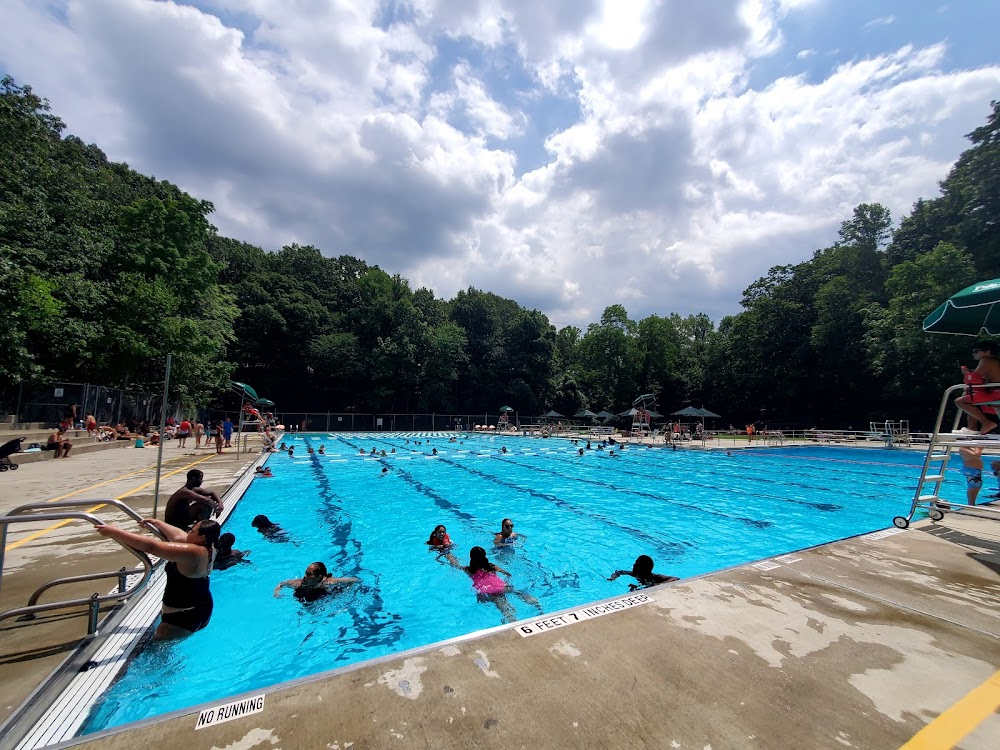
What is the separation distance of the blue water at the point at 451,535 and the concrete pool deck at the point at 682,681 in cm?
168

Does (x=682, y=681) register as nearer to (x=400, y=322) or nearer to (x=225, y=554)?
(x=225, y=554)

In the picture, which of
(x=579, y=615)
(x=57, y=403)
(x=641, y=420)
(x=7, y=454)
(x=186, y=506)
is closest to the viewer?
(x=579, y=615)

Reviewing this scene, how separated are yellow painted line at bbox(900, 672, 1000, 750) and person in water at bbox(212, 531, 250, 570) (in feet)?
25.8

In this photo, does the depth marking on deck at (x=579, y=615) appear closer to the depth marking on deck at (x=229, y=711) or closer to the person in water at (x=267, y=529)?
the depth marking on deck at (x=229, y=711)

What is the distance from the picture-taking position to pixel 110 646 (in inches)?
134

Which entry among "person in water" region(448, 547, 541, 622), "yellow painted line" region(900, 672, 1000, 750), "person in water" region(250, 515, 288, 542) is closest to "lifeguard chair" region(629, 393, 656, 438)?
"person in water" region(448, 547, 541, 622)

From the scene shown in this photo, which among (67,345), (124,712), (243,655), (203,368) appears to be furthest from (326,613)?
(203,368)

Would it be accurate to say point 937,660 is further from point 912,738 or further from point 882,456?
point 882,456

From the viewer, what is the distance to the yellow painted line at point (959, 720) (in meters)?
2.11

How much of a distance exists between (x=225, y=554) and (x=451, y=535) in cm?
443

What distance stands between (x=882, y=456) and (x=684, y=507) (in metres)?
19.3

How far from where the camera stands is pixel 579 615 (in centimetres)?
355

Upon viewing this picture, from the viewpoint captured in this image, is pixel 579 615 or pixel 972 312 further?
pixel 972 312

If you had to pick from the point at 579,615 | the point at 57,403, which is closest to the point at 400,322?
the point at 57,403
